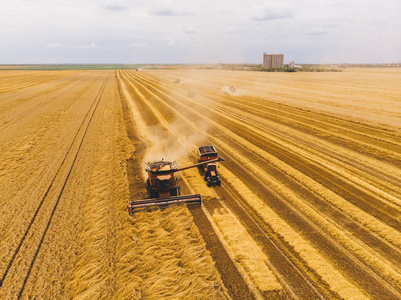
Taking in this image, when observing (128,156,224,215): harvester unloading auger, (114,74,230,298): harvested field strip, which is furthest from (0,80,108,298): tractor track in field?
(128,156,224,215): harvester unloading auger

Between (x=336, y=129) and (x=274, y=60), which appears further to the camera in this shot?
(x=274, y=60)

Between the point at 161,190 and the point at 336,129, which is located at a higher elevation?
the point at 336,129

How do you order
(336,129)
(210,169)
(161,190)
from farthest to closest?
(336,129) < (210,169) < (161,190)

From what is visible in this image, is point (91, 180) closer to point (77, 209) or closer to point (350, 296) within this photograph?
point (77, 209)

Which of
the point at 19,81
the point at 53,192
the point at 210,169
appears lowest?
the point at 53,192

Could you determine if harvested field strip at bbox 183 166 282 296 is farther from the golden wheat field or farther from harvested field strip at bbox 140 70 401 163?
harvested field strip at bbox 140 70 401 163

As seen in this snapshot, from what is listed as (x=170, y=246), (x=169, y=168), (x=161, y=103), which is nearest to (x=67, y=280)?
(x=170, y=246)

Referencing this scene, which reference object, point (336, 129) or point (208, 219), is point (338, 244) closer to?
point (208, 219)

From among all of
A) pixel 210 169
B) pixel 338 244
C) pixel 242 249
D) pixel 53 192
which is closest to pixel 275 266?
pixel 242 249
